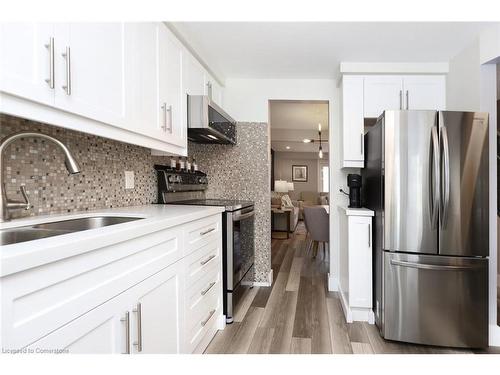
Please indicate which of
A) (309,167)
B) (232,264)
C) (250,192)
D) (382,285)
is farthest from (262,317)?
(309,167)

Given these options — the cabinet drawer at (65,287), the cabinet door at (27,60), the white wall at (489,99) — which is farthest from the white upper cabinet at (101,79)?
the white wall at (489,99)

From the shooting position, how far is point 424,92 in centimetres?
269

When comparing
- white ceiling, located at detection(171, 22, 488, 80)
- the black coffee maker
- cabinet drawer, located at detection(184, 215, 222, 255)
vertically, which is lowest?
cabinet drawer, located at detection(184, 215, 222, 255)

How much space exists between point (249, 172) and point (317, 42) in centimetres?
149

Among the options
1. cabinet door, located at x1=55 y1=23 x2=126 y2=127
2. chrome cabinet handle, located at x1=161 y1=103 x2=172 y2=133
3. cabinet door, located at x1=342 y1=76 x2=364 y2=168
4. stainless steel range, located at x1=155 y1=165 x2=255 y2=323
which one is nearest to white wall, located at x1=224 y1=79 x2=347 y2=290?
cabinet door, located at x1=342 y1=76 x2=364 y2=168

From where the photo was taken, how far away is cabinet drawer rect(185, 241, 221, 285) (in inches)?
63.6

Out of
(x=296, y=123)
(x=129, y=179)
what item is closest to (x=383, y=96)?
(x=129, y=179)

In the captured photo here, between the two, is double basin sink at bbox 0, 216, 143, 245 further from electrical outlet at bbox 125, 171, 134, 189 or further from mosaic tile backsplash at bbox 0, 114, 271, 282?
electrical outlet at bbox 125, 171, 134, 189

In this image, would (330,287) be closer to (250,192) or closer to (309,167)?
(250,192)

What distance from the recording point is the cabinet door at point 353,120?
2715 millimetres

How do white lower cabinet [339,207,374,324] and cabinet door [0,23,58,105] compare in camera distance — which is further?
white lower cabinet [339,207,374,324]

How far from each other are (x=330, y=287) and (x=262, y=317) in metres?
1.03

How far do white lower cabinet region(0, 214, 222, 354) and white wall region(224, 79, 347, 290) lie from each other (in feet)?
5.89

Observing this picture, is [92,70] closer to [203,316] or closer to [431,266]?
[203,316]
